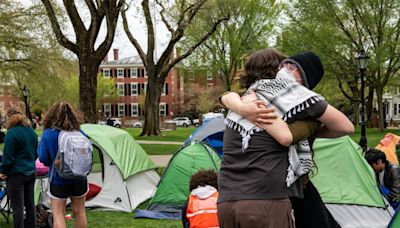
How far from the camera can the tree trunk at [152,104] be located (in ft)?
83.4

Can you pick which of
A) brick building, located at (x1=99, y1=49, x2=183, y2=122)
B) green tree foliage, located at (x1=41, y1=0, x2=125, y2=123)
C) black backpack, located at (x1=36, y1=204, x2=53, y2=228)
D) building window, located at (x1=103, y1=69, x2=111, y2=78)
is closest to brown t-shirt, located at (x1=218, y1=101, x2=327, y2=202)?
black backpack, located at (x1=36, y1=204, x2=53, y2=228)

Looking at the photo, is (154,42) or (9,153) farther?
(154,42)

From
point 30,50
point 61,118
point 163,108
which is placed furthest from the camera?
point 163,108

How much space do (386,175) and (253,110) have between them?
4.81 metres

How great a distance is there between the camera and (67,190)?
466 cm

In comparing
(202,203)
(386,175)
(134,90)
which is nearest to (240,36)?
(134,90)

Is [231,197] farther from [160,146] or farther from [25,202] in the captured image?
[160,146]

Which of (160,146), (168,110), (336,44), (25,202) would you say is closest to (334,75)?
(336,44)

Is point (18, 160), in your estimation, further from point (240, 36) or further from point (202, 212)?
point (240, 36)

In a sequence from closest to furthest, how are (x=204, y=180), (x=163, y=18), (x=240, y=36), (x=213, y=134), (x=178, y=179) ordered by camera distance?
(x=204, y=180)
(x=178, y=179)
(x=213, y=134)
(x=163, y=18)
(x=240, y=36)

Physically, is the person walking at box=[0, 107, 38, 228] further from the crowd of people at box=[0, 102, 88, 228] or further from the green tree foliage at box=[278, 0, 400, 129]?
the green tree foliage at box=[278, 0, 400, 129]

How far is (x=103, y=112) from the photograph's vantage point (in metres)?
68.6

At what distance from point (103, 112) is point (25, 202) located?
210ft

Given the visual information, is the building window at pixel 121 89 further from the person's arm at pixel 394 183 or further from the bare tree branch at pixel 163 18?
the person's arm at pixel 394 183
